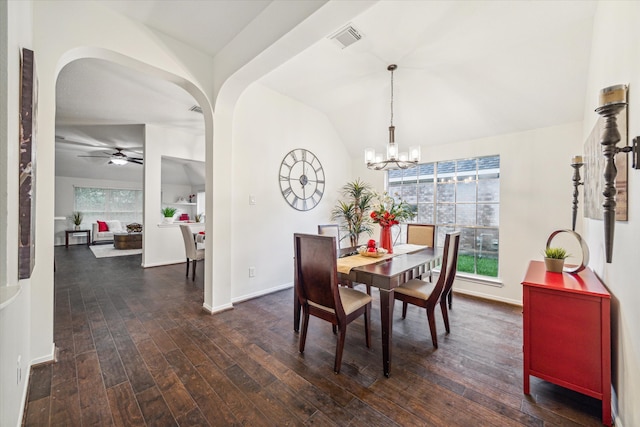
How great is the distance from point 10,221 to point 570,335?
2.88 meters

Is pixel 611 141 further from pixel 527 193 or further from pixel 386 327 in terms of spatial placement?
pixel 527 193

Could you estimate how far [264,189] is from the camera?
11.8ft

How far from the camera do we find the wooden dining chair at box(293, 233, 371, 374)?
1889 mm

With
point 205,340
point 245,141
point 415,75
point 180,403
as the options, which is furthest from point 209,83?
point 180,403

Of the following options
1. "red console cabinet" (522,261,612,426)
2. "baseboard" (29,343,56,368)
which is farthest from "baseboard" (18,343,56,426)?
"red console cabinet" (522,261,612,426)

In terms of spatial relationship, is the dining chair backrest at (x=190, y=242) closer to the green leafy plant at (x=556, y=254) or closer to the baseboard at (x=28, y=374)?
Answer: the baseboard at (x=28, y=374)

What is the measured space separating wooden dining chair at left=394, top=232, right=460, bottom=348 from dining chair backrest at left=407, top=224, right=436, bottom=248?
1019 mm

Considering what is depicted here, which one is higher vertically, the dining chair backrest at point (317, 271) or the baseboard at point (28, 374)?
the dining chair backrest at point (317, 271)

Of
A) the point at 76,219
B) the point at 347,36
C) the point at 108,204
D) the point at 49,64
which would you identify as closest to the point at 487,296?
the point at 347,36

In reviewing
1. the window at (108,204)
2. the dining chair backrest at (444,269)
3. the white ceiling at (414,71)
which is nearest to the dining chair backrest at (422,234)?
the dining chair backrest at (444,269)

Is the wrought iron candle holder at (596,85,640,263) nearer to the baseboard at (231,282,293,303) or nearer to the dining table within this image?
the dining table

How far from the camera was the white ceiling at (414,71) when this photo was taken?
2191 mm

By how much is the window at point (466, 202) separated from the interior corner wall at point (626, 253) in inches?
77.8

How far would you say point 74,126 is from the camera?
5.05 m
